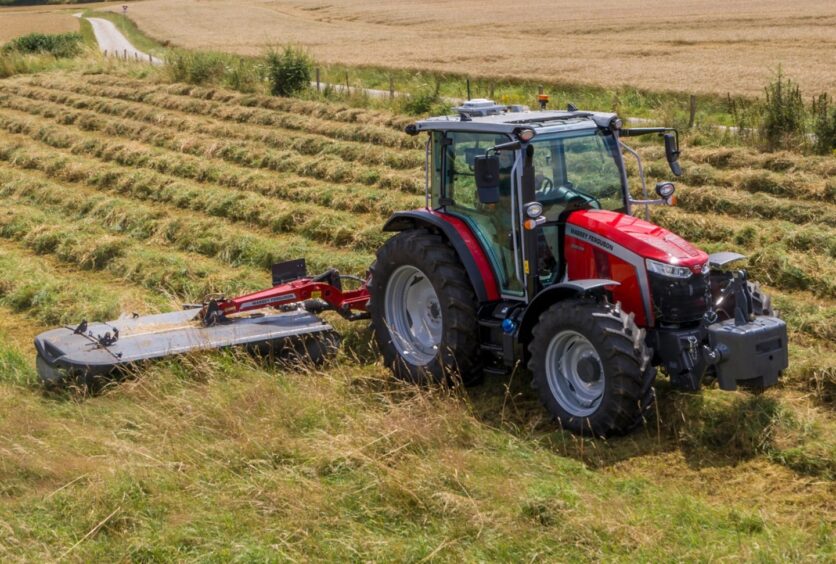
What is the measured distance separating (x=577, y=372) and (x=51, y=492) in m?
3.35

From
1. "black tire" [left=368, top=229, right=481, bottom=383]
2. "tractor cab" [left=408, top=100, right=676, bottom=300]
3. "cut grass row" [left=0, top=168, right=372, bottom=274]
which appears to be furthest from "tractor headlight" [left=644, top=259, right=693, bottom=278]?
"cut grass row" [left=0, top=168, right=372, bottom=274]

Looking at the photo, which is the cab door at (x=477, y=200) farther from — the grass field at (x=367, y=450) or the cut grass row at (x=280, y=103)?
the cut grass row at (x=280, y=103)

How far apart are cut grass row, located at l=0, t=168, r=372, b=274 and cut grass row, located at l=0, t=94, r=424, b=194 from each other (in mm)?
2458

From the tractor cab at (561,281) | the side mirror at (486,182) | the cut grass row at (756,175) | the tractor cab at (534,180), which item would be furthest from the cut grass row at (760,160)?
the side mirror at (486,182)

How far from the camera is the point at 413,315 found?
28.0ft

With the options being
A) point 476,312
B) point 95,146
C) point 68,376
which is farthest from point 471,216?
point 95,146

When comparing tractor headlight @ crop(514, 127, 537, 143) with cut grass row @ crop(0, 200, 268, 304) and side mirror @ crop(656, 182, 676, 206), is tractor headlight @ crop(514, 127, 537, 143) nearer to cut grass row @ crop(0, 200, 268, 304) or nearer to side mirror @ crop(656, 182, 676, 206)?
side mirror @ crop(656, 182, 676, 206)

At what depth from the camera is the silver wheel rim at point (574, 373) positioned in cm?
692

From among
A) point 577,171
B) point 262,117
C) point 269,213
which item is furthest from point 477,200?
point 262,117

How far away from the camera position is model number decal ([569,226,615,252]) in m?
7.10

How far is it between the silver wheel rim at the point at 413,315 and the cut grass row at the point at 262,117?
368 inches

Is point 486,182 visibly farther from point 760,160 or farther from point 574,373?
point 760,160

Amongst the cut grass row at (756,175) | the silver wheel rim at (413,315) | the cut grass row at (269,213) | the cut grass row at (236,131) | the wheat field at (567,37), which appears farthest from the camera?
the wheat field at (567,37)

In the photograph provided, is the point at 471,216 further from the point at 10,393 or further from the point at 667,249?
the point at 10,393
